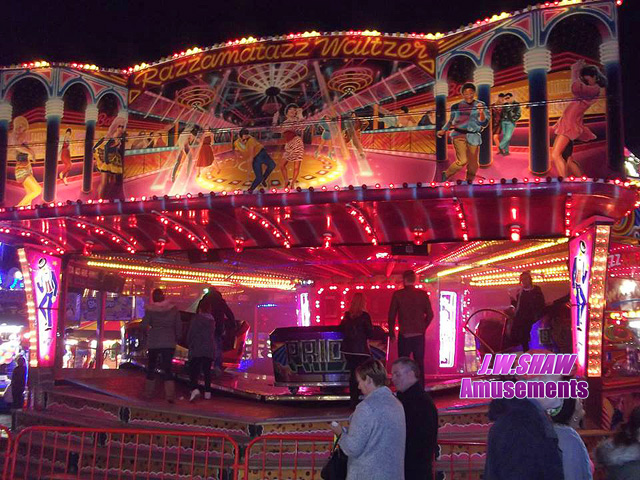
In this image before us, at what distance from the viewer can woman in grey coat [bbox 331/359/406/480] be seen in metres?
5.00

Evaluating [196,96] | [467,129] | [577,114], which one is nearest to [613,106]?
[577,114]

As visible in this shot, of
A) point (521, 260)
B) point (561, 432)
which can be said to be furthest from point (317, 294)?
point (561, 432)

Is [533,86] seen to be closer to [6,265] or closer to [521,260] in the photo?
[521,260]

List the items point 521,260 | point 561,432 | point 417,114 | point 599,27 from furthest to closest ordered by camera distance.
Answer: point 521,260 < point 417,114 < point 599,27 < point 561,432

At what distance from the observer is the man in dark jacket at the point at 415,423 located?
550 cm

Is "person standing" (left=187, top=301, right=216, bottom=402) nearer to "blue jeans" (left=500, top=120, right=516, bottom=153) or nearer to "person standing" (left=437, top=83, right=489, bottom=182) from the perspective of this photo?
"person standing" (left=437, top=83, right=489, bottom=182)

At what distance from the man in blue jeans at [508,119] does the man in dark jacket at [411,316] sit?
2344mm

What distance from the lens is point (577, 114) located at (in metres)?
10.3

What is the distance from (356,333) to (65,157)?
20.7 feet

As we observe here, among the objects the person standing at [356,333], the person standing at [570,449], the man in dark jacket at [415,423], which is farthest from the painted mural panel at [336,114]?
the person standing at [570,449]

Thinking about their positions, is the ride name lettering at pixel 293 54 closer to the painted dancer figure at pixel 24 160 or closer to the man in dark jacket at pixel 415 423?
the painted dancer figure at pixel 24 160

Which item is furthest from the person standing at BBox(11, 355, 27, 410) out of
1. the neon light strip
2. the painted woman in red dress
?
the neon light strip

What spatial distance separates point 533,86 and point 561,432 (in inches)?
301

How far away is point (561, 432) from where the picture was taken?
13.3ft
